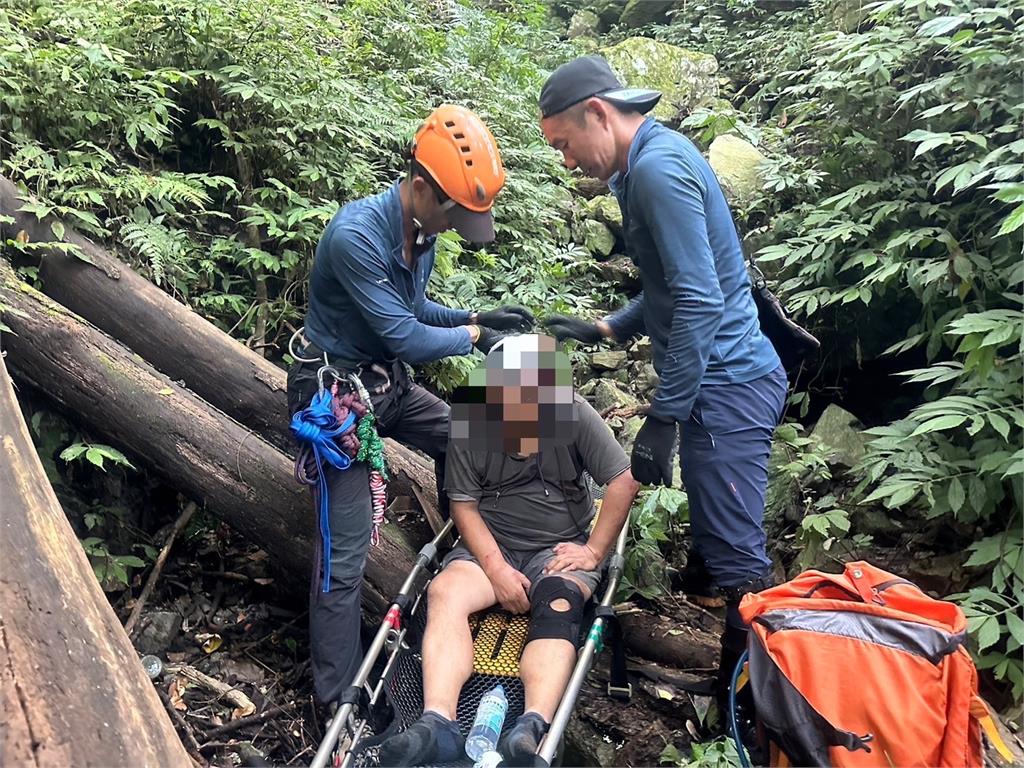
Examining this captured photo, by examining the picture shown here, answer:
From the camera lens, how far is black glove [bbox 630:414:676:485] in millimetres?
2918

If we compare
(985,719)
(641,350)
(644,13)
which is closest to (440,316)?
(985,719)

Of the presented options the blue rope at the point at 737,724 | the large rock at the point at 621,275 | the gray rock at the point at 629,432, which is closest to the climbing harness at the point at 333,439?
the blue rope at the point at 737,724

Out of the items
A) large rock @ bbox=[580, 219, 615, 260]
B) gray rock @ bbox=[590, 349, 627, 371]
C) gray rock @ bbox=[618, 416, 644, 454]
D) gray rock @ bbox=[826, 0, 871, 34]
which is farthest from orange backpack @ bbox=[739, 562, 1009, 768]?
gray rock @ bbox=[826, 0, 871, 34]

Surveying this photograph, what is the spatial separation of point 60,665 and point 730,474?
2.47m

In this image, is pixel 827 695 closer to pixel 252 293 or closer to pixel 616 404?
pixel 616 404

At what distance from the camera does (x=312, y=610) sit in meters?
3.25

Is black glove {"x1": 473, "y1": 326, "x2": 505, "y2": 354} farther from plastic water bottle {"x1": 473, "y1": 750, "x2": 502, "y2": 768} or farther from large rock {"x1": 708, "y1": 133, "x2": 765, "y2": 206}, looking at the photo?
large rock {"x1": 708, "y1": 133, "x2": 765, "y2": 206}

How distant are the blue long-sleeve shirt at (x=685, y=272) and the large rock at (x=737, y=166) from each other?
382cm

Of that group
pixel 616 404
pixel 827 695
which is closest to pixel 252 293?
pixel 616 404

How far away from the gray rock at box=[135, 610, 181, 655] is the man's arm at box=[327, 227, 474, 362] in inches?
78.1

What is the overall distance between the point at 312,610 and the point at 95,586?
1.04 m

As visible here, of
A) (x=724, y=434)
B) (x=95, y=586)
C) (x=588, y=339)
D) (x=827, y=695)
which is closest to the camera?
(x=827, y=695)

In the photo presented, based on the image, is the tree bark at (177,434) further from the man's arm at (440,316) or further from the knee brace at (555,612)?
the man's arm at (440,316)

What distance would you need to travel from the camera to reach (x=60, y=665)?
2.01 m
